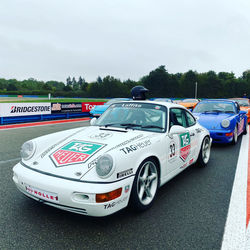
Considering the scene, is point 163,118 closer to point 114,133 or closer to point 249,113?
point 114,133

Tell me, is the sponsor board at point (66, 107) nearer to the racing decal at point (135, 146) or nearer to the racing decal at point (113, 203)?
the racing decal at point (135, 146)

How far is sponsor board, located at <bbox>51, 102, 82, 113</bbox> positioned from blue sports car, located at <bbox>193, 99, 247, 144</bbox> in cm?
939

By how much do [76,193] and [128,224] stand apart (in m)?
0.75

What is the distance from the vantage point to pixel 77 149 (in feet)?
9.43

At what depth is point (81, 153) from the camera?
2.76 m

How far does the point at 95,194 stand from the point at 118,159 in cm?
43

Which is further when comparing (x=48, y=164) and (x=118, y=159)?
(x=48, y=164)

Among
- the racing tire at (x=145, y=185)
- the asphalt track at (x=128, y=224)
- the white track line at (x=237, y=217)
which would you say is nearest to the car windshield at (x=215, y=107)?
the white track line at (x=237, y=217)

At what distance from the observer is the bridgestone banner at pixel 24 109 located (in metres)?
11.7

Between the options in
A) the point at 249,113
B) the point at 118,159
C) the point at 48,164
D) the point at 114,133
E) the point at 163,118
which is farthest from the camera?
the point at 249,113

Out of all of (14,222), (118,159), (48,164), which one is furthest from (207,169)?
(14,222)

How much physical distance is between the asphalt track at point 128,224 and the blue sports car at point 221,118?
308cm

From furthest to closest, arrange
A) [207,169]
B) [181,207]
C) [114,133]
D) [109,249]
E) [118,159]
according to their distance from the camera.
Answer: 1. [207,169]
2. [114,133]
3. [181,207]
4. [118,159]
5. [109,249]

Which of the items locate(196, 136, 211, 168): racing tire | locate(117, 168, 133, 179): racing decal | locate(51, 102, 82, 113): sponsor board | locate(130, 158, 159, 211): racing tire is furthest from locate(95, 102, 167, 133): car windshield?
locate(51, 102, 82, 113): sponsor board
